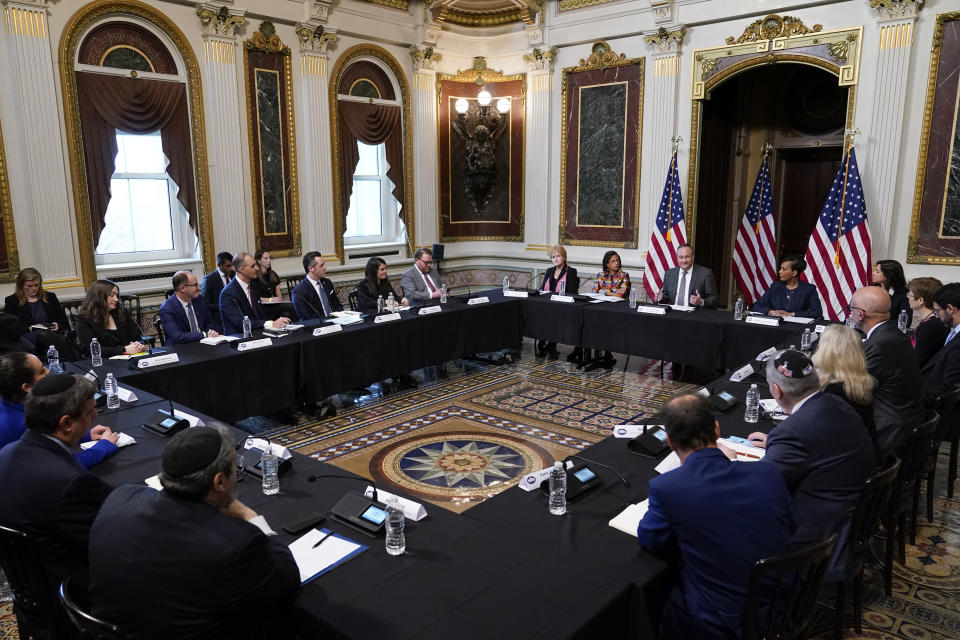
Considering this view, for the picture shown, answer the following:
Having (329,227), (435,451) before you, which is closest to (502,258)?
(329,227)

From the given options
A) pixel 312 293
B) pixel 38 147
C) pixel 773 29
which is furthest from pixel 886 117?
pixel 38 147

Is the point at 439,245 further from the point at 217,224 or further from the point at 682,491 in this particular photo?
the point at 682,491

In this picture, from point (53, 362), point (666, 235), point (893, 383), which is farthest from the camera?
point (666, 235)

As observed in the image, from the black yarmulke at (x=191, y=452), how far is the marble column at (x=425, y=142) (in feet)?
27.4

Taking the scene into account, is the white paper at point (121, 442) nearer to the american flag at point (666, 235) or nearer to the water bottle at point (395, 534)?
the water bottle at point (395, 534)

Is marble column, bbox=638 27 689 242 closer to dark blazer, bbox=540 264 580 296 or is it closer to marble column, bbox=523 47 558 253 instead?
marble column, bbox=523 47 558 253

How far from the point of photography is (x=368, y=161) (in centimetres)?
984

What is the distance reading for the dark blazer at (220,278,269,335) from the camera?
5.96 m

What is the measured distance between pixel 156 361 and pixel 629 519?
3.50m

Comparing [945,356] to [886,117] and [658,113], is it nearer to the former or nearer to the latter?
[886,117]

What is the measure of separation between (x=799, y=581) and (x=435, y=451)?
328cm

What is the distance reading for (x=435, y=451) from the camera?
5113 millimetres

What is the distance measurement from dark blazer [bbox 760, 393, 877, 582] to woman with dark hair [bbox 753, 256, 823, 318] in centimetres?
395

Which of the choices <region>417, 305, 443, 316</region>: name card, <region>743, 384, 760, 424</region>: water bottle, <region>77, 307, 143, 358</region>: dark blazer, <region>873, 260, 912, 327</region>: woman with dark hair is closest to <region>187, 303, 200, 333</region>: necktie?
<region>77, 307, 143, 358</region>: dark blazer
